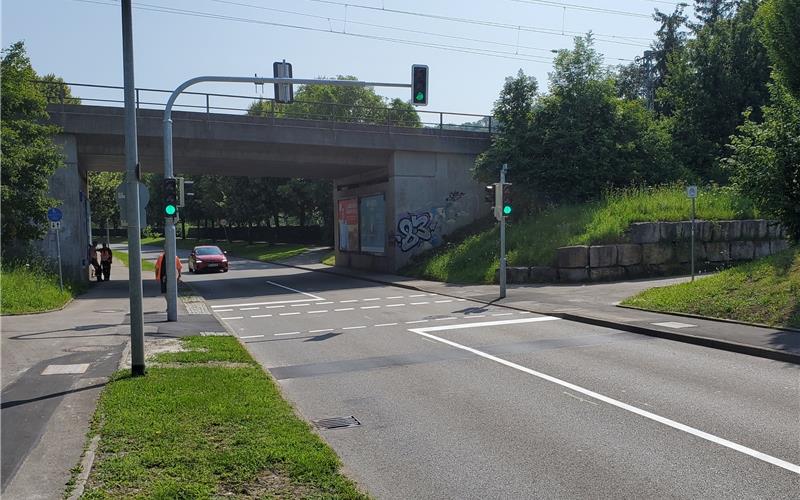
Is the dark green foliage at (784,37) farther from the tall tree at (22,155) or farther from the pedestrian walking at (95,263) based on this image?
the pedestrian walking at (95,263)

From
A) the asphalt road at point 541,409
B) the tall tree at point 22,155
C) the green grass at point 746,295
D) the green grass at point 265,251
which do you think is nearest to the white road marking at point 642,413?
the asphalt road at point 541,409

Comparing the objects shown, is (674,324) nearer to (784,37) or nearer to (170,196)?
(784,37)

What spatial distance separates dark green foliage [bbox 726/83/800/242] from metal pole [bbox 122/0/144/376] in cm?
1286

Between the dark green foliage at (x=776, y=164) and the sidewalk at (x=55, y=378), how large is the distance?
40.4 feet

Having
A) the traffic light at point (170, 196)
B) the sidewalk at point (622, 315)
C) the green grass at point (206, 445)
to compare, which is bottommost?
the sidewalk at point (622, 315)

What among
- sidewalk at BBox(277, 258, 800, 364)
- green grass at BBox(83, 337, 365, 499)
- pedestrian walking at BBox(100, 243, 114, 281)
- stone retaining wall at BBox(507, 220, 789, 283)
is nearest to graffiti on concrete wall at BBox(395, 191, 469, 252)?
sidewalk at BBox(277, 258, 800, 364)

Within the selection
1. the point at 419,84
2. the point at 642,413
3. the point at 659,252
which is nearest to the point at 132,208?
the point at 642,413

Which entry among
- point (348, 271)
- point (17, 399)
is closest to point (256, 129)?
point (348, 271)

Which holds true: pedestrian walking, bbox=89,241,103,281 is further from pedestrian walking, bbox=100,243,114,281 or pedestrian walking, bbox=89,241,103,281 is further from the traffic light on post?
the traffic light on post

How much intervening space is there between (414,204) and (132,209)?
73.4 ft

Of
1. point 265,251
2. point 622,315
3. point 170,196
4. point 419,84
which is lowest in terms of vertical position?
point 265,251

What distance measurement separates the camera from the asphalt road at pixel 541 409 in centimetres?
521

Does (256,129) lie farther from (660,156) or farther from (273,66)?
(660,156)

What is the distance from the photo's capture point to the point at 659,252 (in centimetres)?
2364
